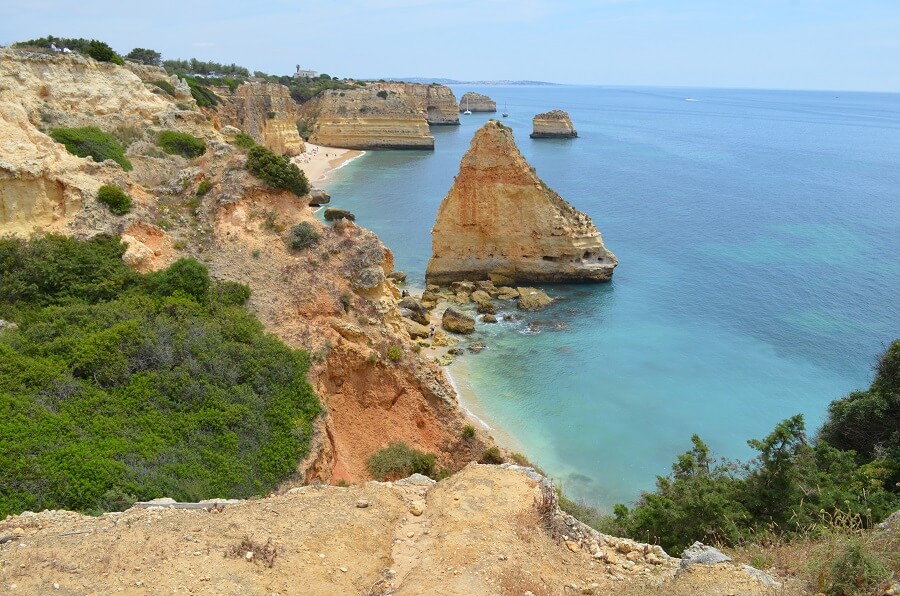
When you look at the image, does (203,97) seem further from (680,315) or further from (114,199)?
(680,315)

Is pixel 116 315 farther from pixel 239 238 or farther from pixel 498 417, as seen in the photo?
pixel 498 417

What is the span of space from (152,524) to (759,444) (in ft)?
40.2

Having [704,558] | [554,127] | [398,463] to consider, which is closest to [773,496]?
[704,558]

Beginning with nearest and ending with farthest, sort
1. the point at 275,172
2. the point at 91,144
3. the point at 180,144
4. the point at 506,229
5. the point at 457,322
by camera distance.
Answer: the point at 275,172, the point at 91,144, the point at 180,144, the point at 457,322, the point at 506,229

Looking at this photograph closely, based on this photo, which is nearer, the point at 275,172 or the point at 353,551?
the point at 353,551

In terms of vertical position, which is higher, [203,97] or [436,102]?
[436,102]

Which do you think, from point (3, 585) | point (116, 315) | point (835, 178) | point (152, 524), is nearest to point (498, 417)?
point (116, 315)

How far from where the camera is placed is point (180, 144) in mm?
25797

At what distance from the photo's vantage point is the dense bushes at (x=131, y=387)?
37.1ft

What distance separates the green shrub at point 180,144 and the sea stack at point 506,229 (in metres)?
15.8

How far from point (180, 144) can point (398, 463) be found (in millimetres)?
18175

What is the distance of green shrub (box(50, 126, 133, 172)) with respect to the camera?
21.7 meters

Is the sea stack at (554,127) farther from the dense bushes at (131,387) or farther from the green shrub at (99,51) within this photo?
the dense bushes at (131,387)

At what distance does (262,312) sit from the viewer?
17.7m
